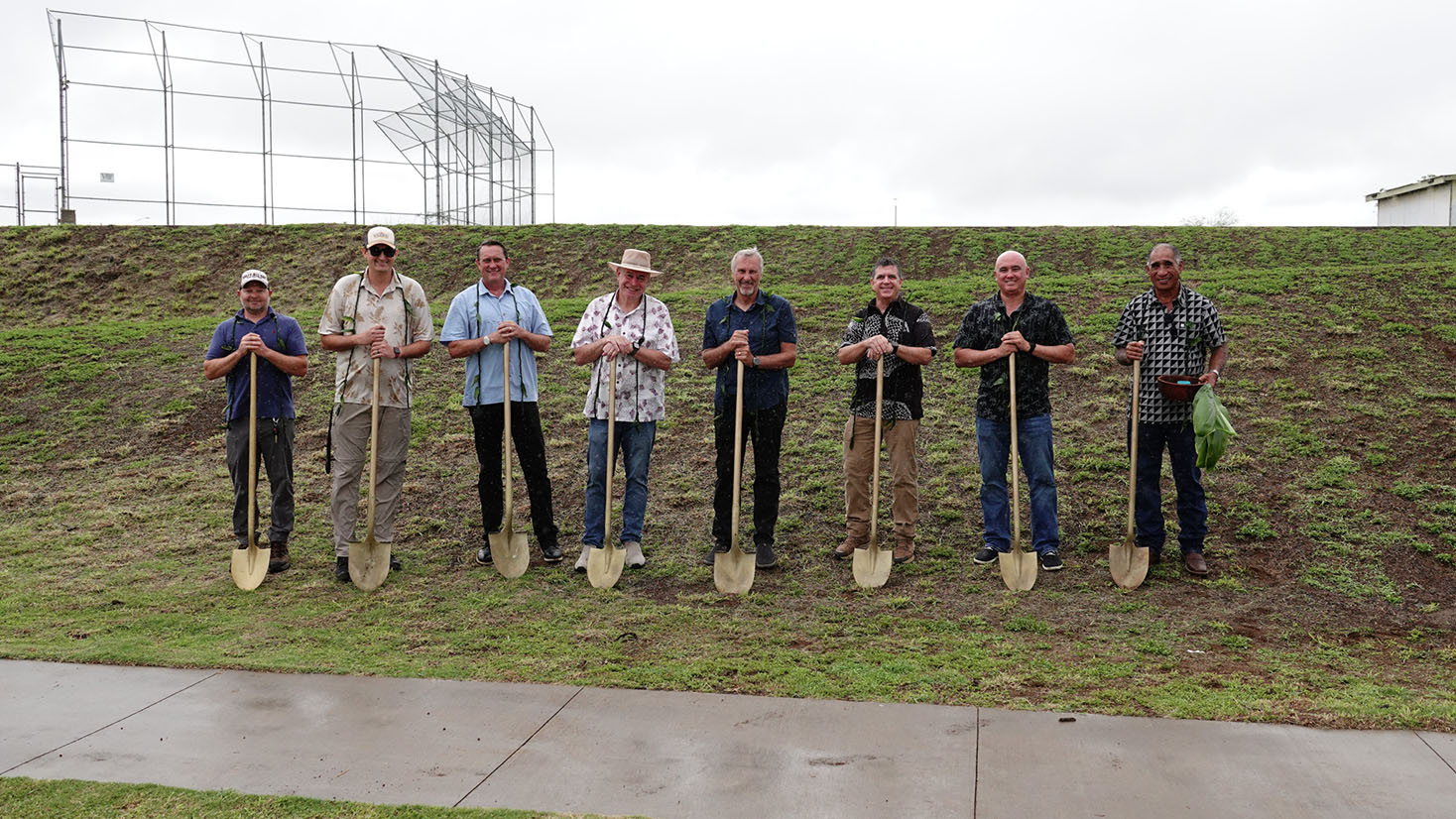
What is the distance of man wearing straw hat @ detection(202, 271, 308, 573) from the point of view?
22.1ft

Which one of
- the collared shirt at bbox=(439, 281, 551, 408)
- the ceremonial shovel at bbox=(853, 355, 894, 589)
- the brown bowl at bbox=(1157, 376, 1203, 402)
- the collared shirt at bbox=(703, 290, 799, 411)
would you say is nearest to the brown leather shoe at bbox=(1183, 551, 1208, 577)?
the brown bowl at bbox=(1157, 376, 1203, 402)

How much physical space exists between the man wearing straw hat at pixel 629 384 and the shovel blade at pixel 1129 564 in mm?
2817

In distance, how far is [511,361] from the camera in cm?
663

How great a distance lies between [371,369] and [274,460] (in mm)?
919

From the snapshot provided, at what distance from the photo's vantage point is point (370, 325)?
6.51m

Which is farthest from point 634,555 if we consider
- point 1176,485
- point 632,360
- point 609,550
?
point 1176,485

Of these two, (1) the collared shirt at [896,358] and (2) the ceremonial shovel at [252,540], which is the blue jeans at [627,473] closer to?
(1) the collared shirt at [896,358]

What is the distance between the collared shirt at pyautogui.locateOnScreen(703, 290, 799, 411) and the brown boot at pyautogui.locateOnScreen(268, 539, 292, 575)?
2970 mm

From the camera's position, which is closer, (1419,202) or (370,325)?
(370,325)

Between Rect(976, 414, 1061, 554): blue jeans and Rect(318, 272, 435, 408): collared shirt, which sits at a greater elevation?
Rect(318, 272, 435, 408): collared shirt

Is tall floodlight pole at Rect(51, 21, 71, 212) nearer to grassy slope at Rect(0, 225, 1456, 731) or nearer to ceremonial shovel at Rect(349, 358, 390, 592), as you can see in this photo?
grassy slope at Rect(0, 225, 1456, 731)

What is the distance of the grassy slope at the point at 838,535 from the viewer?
489cm

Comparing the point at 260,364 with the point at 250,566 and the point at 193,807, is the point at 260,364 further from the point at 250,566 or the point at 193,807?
the point at 193,807

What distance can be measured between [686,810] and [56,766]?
2.26m
